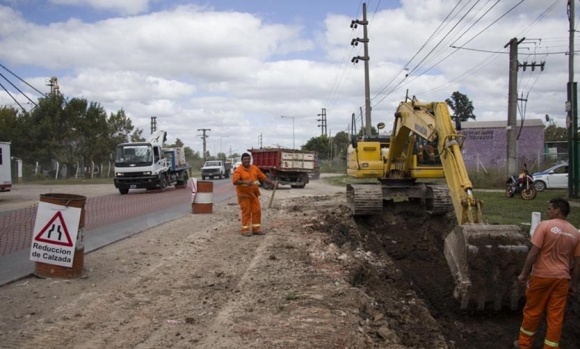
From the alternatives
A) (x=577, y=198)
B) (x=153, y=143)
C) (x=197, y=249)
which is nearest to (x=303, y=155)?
(x=153, y=143)

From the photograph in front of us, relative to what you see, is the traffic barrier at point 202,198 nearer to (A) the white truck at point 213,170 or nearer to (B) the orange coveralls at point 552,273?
(B) the orange coveralls at point 552,273

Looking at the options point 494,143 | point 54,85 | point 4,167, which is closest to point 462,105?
point 494,143

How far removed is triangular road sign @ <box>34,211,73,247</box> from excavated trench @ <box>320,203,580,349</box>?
3.99m

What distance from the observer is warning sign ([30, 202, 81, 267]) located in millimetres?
7137

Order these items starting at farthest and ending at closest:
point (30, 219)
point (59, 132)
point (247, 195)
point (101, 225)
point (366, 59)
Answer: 1. point (59, 132)
2. point (366, 59)
3. point (30, 219)
4. point (101, 225)
5. point (247, 195)

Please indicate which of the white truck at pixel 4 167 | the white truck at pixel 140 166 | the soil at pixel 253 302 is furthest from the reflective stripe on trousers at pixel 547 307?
the white truck at pixel 140 166

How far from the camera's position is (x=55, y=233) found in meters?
7.15

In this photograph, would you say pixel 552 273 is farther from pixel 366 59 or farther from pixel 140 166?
pixel 366 59

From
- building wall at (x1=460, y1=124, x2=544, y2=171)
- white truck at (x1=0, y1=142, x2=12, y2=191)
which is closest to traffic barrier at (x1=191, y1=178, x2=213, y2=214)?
white truck at (x1=0, y1=142, x2=12, y2=191)

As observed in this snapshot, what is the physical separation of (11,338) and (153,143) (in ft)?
78.9

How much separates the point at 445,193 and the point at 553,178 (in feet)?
53.3

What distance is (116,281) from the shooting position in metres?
7.17

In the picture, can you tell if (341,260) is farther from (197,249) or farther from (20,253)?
(20,253)

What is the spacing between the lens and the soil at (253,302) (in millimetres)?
4996
